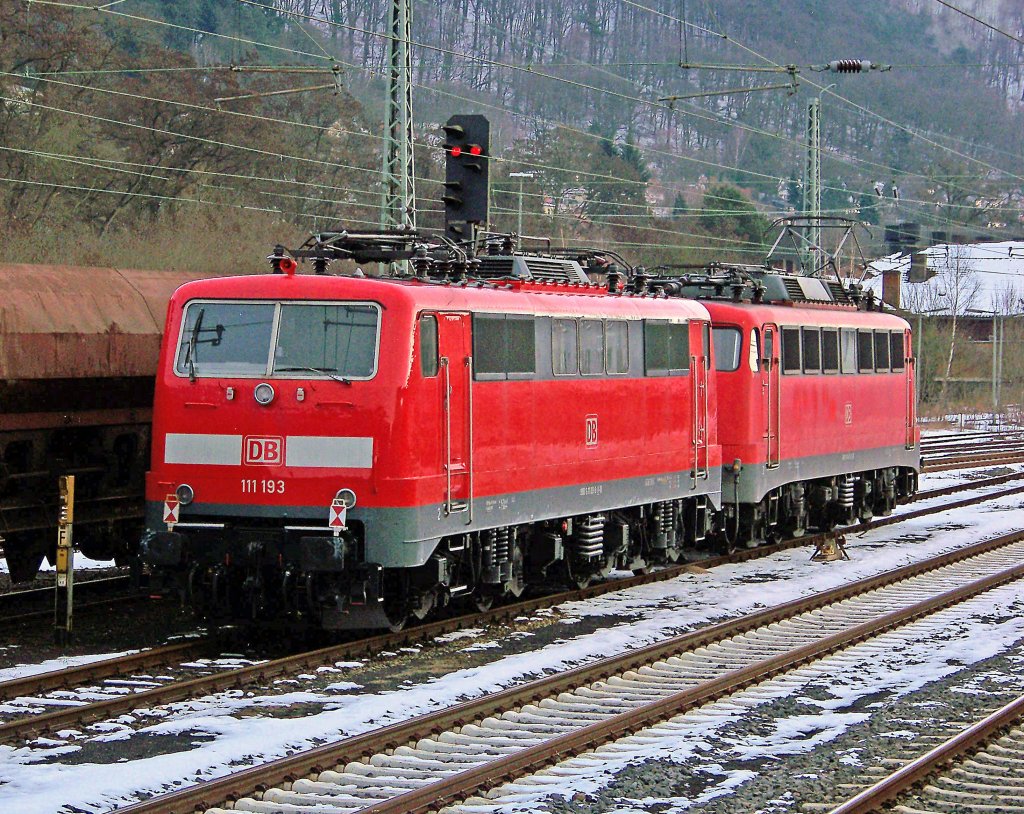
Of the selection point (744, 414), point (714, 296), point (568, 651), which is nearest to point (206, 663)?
point (568, 651)

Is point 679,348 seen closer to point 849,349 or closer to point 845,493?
point 849,349

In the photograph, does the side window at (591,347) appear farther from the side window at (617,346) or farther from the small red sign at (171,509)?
the small red sign at (171,509)

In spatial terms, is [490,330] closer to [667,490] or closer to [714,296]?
[667,490]

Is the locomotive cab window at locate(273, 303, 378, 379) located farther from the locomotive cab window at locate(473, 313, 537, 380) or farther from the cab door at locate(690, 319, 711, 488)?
the cab door at locate(690, 319, 711, 488)

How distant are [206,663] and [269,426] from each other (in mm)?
1982

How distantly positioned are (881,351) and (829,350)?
2.49 m

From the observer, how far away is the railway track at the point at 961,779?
29.4 ft

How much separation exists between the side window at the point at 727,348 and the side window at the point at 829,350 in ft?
8.91

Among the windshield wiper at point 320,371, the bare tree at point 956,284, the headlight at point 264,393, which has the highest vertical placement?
the bare tree at point 956,284

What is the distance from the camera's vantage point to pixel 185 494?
13.3 metres

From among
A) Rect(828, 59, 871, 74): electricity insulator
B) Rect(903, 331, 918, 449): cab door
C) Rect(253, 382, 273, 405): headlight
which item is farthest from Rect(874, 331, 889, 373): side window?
Rect(253, 382, 273, 405): headlight

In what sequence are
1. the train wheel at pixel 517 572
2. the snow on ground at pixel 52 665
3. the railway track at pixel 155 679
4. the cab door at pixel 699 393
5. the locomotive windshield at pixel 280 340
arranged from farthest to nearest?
the cab door at pixel 699 393
the train wheel at pixel 517 572
the locomotive windshield at pixel 280 340
the snow on ground at pixel 52 665
the railway track at pixel 155 679

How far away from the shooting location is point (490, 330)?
14453 mm

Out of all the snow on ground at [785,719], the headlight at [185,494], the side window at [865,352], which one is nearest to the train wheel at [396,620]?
the headlight at [185,494]
